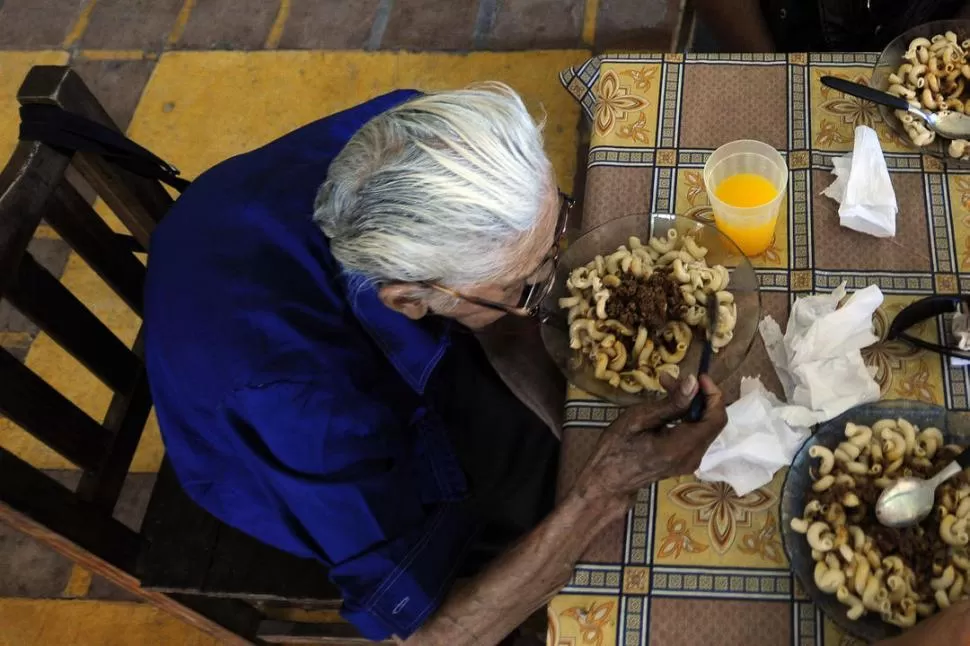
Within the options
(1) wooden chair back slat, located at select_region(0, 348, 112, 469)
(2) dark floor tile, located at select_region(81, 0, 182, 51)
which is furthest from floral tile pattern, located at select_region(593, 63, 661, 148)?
(2) dark floor tile, located at select_region(81, 0, 182, 51)

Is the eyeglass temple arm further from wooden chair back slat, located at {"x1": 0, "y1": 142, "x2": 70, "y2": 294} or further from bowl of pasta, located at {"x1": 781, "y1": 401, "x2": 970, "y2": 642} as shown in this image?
wooden chair back slat, located at {"x1": 0, "y1": 142, "x2": 70, "y2": 294}

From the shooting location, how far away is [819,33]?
1.73 metres

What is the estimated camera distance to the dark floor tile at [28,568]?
1818 millimetres

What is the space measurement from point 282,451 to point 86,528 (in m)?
0.39

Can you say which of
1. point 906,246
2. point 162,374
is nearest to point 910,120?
point 906,246

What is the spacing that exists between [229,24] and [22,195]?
5.77 feet

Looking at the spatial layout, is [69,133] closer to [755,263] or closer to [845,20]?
[755,263]

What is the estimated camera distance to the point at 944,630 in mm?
711

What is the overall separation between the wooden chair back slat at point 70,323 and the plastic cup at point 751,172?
0.88 meters

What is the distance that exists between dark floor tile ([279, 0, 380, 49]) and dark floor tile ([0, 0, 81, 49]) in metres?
0.76

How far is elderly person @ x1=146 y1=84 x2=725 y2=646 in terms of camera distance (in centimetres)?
88

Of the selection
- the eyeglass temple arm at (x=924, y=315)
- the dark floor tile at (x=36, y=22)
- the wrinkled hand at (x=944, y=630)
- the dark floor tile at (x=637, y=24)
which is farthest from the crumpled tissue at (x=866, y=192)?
the dark floor tile at (x=36, y=22)

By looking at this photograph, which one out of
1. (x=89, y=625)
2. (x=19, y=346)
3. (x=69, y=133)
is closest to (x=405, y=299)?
(x=69, y=133)

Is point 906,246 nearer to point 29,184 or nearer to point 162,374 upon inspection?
point 162,374
